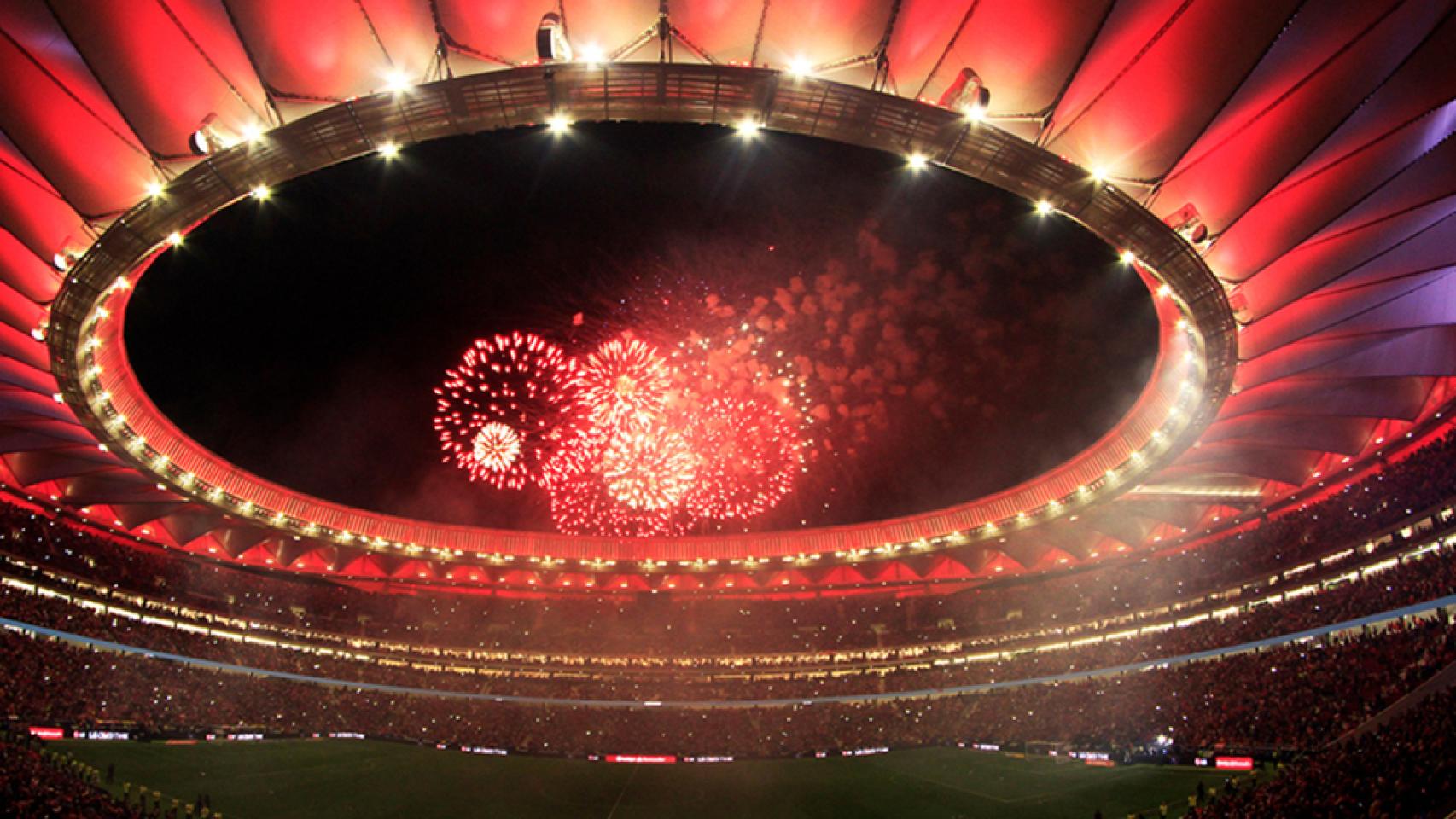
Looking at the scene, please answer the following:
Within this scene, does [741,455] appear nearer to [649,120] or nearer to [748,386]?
[748,386]

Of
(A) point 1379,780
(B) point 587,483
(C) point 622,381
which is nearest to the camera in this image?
(A) point 1379,780

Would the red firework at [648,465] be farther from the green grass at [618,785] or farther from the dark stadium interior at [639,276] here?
the green grass at [618,785]

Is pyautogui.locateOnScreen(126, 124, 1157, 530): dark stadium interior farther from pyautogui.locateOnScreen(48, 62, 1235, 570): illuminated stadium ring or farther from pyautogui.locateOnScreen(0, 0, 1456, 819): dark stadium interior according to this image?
pyautogui.locateOnScreen(48, 62, 1235, 570): illuminated stadium ring

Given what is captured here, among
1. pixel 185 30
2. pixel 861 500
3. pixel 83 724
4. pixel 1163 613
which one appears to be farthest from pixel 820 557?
pixel 185 30

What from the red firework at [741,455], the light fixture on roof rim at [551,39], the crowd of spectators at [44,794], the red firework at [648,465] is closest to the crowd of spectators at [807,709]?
the crowd of spectators at [44,794]

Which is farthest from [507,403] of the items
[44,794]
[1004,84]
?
[1004,84]
